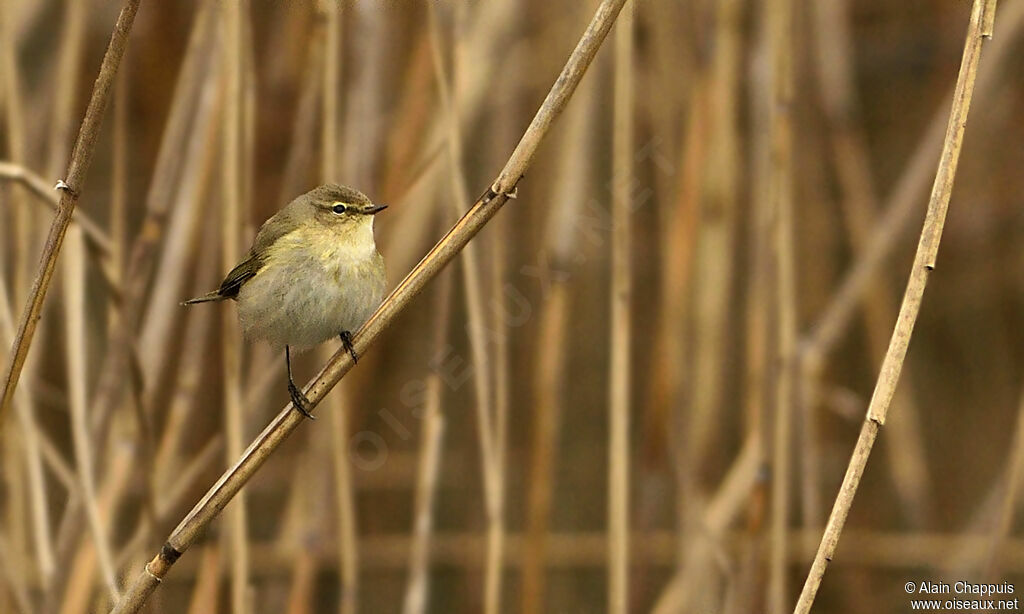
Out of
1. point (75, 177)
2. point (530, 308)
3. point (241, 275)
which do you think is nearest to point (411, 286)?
point (75, 177)

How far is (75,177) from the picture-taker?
3.68 ft

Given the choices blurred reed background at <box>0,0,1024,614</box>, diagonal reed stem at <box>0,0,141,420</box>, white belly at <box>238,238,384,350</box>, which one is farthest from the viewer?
blurred reed background at <box>0,0,1024,614</box>

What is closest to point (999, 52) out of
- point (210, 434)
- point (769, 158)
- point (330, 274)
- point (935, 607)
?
point (769, 158)

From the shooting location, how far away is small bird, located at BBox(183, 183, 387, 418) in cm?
170

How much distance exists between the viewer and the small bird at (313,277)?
5.57 feet

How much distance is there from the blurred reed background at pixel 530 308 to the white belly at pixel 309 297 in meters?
0.10

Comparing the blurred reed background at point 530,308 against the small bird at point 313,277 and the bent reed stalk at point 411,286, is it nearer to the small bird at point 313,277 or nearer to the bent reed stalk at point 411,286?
the small bird at point 313,277

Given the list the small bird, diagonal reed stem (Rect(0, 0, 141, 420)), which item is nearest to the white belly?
the small bird

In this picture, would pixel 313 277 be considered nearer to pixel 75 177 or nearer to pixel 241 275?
pixel 241 275

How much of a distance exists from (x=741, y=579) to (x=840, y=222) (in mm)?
1540

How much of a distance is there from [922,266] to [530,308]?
1.62 m

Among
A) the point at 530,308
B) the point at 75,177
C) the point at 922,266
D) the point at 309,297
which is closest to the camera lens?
the point at 75,177

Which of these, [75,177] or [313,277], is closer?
[75,177]

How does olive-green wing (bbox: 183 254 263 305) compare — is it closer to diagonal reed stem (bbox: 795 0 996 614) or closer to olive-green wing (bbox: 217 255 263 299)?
olive-green wing (bbox: 217 255 263 299)
